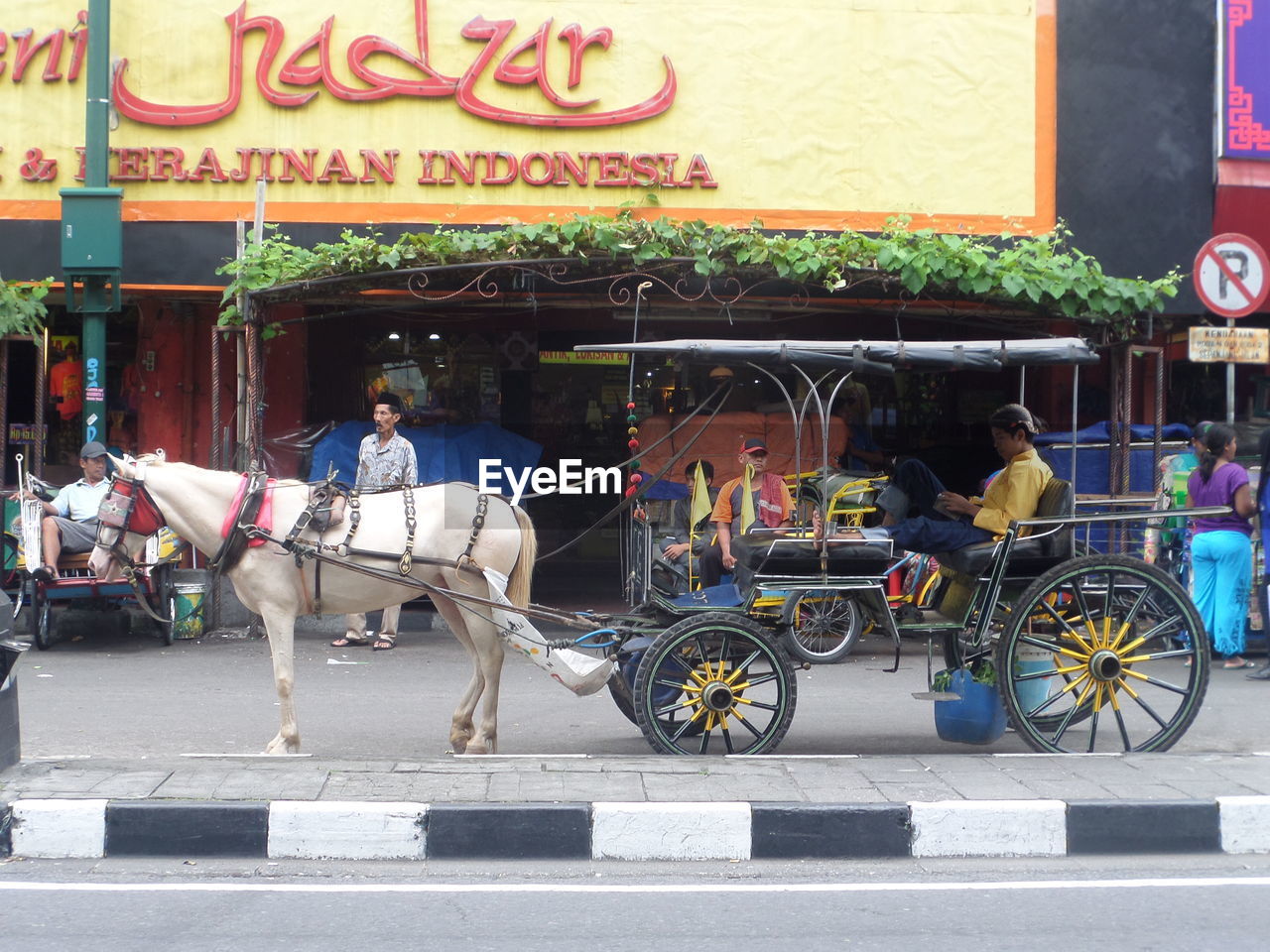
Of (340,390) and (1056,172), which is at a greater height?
(1056,172)

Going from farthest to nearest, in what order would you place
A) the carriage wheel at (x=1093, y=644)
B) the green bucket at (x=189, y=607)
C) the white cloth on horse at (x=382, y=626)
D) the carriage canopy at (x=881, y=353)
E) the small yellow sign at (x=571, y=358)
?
the small yellow sign at (x=571, y=358), the green bucket at (x=189, y=607), the white cloth on horse at (x=382, y=626), the carriage wheel at (x=1093, y=644), the carriage canopy at (x=881, y=353)

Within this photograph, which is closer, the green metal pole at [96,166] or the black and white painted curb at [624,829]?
the black and white painted curb at [624,829]

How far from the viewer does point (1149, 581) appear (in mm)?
6633

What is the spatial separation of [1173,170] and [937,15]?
8.55 ft

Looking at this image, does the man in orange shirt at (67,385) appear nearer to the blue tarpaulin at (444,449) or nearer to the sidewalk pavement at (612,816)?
the blue tarpaulin at (444,449)

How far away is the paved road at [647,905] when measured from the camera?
4.45m

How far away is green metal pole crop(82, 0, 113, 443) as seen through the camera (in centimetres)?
1116

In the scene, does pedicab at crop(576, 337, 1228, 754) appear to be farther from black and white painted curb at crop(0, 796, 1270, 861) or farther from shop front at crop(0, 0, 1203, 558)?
shop front at crop(0, 0, 1203, 558)

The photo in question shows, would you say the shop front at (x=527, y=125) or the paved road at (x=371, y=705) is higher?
the shop front at (x=527, y=125)

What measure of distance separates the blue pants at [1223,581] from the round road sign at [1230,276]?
1759 millimetres

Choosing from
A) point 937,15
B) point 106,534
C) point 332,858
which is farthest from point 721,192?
point 332,858

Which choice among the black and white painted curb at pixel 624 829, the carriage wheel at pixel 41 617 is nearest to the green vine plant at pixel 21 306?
the carriage wheel at pixel 41 617

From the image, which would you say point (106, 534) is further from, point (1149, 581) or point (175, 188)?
point (175, 188)

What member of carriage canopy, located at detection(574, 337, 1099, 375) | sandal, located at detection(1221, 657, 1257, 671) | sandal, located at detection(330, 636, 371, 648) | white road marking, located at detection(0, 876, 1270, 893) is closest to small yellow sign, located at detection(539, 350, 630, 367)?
sandal, located at detection(330, 636, 371, 648)
